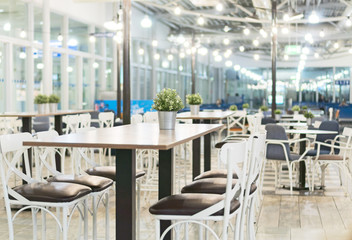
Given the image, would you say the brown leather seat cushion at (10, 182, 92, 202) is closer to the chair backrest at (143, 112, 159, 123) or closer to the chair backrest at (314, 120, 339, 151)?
the chair backrest at (143, 112, 159, 123)

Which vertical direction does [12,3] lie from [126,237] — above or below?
above

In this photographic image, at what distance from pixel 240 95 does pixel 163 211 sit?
109 ft

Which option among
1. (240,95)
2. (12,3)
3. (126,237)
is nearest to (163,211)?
(126,237)

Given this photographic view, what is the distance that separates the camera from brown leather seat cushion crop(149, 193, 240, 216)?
279 centimetres

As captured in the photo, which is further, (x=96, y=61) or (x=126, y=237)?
(x=96, y=61)

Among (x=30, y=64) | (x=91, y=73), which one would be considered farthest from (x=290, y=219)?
(x=91, y=73)

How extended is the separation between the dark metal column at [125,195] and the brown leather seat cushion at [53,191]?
326mm

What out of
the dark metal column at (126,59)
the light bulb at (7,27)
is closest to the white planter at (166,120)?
the dark metal column at (126,59)

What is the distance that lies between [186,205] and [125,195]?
1.17ft

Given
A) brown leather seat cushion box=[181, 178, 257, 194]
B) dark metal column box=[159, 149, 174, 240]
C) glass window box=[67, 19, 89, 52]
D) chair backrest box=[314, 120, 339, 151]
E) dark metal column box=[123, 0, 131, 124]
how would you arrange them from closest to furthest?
brown leather seat cushion box=[181, 178, 257, 194]
dark metal column box=[159, 149, 174, 240]
dark metal column box=[123, 0, 131, 124]
chair backrest box=[314, 120, 339, 151]
glass window box=[67, 19, 89, 52]

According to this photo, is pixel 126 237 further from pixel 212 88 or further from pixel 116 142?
pixel 212 88

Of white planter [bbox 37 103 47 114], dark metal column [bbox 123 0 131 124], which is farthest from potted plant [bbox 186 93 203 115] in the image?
white planter [bbox 37 103 47 114]

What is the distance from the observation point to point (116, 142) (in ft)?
9.30

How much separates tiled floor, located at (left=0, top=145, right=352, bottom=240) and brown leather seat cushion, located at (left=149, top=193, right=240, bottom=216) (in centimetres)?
169
